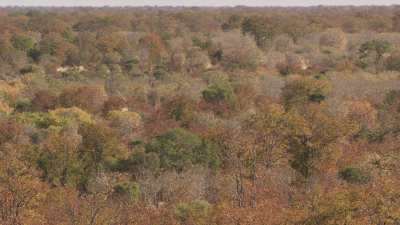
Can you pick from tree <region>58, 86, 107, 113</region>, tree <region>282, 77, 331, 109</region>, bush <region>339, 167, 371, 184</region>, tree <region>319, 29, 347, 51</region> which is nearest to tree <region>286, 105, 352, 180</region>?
bush <region>339, 167, 371, 184</region>

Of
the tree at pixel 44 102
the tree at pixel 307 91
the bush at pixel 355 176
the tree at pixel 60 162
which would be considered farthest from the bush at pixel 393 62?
the tree at pixel 60 162

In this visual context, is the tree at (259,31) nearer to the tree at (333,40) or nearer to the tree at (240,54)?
the tree at (333,40)

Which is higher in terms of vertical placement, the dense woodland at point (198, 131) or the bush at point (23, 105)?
the dense woodland at point (198, 131)

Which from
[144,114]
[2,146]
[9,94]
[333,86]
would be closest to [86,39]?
[9,94]

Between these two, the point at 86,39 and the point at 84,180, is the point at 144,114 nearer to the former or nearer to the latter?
the point at 84,180

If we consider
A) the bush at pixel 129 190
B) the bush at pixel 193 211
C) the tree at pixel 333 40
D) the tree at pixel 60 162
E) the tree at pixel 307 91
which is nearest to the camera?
the bush at pixel 193 211

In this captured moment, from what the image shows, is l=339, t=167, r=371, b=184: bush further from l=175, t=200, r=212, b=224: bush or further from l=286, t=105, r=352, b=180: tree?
l=175, t=200, r=212, b=224: bush

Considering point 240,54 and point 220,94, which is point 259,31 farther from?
point 220,94
